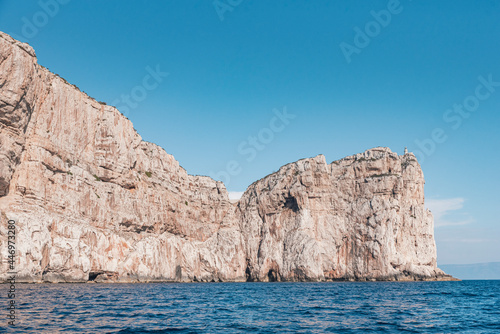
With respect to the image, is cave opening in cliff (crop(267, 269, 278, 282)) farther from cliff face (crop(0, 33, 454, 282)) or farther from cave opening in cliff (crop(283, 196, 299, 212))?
cave opening in cliff (crop(283, 196, 299, 212))

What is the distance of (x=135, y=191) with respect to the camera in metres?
89.4

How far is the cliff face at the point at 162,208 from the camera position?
61.3 m

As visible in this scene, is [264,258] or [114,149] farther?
[264,258]

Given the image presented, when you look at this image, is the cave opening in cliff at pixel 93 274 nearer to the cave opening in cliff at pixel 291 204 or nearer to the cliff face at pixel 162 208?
the cliff face at pixel 162 208

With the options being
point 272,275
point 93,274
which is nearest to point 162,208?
point 93,274

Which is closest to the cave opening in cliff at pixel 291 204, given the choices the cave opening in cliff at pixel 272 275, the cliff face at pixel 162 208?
the cliff face at pixel 162 208

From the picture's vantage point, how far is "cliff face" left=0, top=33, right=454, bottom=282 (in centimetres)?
6131

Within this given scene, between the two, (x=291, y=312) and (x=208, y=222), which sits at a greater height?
(x=208, y=222)

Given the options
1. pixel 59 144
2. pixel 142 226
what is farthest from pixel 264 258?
pixel 59 144

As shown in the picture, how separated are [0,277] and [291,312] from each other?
126ft

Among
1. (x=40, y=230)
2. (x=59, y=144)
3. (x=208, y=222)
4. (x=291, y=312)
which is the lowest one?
(x=291, y=312)

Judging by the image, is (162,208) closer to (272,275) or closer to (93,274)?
(93,274)

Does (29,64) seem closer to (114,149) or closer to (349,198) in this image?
(114,149)

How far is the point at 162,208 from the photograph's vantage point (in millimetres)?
97188
